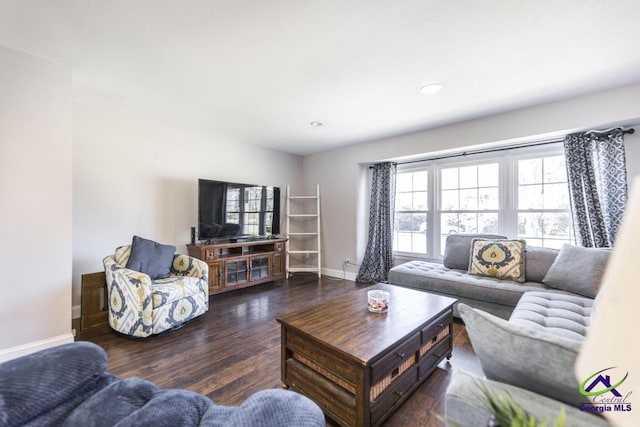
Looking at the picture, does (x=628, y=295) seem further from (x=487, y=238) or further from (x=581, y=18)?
(x=487, y=238)

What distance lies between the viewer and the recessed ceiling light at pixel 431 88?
2455mm

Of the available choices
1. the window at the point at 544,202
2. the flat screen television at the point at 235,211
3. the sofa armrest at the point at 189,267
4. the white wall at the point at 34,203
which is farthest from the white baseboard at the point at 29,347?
the window at the point at 544,202

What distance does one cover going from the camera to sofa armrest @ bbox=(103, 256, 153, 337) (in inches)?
91.4

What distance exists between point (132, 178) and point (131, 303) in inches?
66.6

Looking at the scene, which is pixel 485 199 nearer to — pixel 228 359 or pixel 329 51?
pixel 329 51

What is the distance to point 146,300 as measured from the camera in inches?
91.4

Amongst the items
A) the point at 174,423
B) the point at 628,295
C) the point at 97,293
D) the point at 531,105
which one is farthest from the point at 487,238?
the point at 97,293

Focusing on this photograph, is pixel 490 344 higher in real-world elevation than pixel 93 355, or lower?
higher

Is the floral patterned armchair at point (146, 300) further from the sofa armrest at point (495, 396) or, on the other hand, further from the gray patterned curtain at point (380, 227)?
the gray patterned curtain at point (380, 227)

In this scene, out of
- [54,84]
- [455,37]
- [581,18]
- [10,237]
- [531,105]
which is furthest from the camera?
[531,105]

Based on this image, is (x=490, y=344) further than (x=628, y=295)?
Yes

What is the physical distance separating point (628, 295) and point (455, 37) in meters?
2.01

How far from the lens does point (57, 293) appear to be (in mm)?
2133

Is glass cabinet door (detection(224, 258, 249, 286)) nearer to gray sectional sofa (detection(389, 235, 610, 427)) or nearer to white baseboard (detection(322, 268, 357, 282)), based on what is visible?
white baseboard (detection(322, 268, 357, 282))
